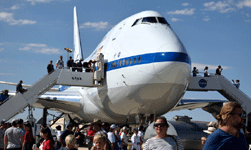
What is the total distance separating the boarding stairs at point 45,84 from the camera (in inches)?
678

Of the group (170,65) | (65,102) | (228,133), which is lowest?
(228,133)

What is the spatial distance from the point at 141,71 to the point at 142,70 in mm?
85

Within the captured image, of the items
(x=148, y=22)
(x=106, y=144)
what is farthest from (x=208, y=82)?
(x=106, y=144)

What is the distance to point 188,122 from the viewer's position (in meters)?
11.8

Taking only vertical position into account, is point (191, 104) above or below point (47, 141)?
above

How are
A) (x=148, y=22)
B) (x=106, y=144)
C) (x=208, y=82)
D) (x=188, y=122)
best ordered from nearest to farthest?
(x=106, y=144), (x=188, y=122), (x=148, y=22), (x=208, y=82)

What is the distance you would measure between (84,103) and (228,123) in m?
16.7

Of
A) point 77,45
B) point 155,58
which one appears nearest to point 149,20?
point 155,58

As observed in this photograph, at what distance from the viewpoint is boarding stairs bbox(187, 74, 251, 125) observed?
18719 mm

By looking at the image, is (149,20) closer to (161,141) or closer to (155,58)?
(155,58)

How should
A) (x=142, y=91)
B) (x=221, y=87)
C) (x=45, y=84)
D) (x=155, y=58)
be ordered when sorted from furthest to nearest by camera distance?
(x=221, y=87), (x=45, y=84), (x=142, y=91), (x=155, y=58)

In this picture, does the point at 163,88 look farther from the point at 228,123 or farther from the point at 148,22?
the point at 228,123

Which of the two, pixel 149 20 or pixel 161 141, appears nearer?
pixel 161 141

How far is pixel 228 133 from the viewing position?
3.52 meters
